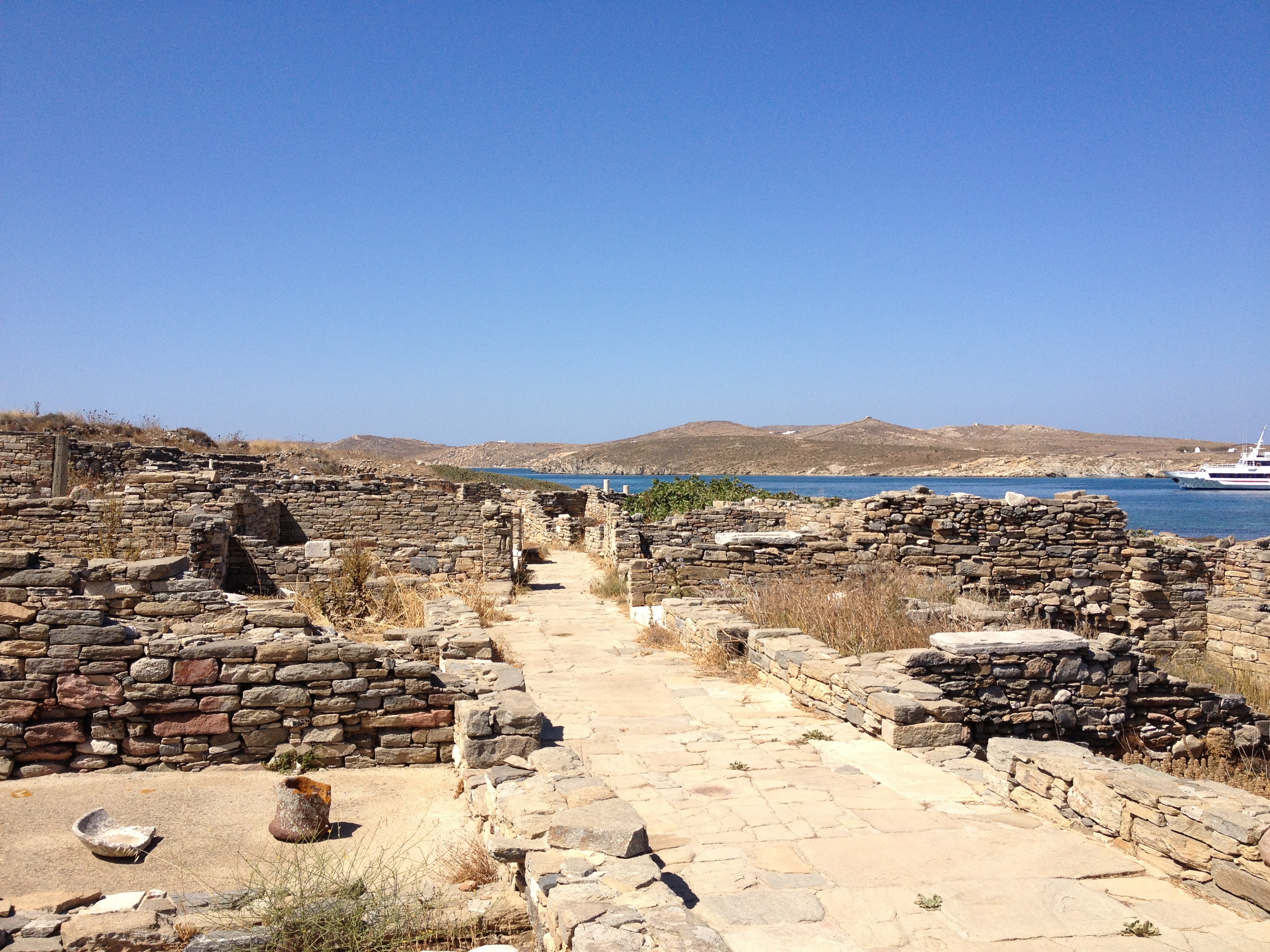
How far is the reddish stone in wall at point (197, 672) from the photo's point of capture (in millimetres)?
5477

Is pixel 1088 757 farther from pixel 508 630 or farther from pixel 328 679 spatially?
pixel 508 630

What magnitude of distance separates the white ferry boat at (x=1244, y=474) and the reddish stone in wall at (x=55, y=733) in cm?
8911

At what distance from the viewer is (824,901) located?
12.3ft

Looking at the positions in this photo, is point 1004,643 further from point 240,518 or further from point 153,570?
point 240,518

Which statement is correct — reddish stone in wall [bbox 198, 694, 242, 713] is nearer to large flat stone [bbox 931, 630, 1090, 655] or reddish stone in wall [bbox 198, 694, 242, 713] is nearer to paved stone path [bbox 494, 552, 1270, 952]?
paved stone path [bbox 494, 552, 1270, 952]

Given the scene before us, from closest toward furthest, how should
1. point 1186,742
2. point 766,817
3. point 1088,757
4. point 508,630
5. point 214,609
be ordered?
point 766,817 → point 1088,757 → point 214,609 → point 1186,742 → point 508,630

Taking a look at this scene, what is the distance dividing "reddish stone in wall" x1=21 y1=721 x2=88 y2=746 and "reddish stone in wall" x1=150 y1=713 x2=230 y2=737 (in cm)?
45

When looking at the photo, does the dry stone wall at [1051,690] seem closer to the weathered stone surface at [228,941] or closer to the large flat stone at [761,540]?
the weathered stone surface at [228,941]

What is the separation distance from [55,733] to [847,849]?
5.08 meters

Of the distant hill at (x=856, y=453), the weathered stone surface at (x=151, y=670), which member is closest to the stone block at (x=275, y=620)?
the weathered stone surface at (x=151, y=670)

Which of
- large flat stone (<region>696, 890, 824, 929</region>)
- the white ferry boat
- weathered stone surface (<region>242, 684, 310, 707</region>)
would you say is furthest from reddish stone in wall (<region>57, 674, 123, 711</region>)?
the white ferry boat

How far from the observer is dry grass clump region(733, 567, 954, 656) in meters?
8.45

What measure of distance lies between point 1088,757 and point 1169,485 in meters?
102

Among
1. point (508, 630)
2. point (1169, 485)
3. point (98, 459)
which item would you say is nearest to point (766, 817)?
point (508, 630)
